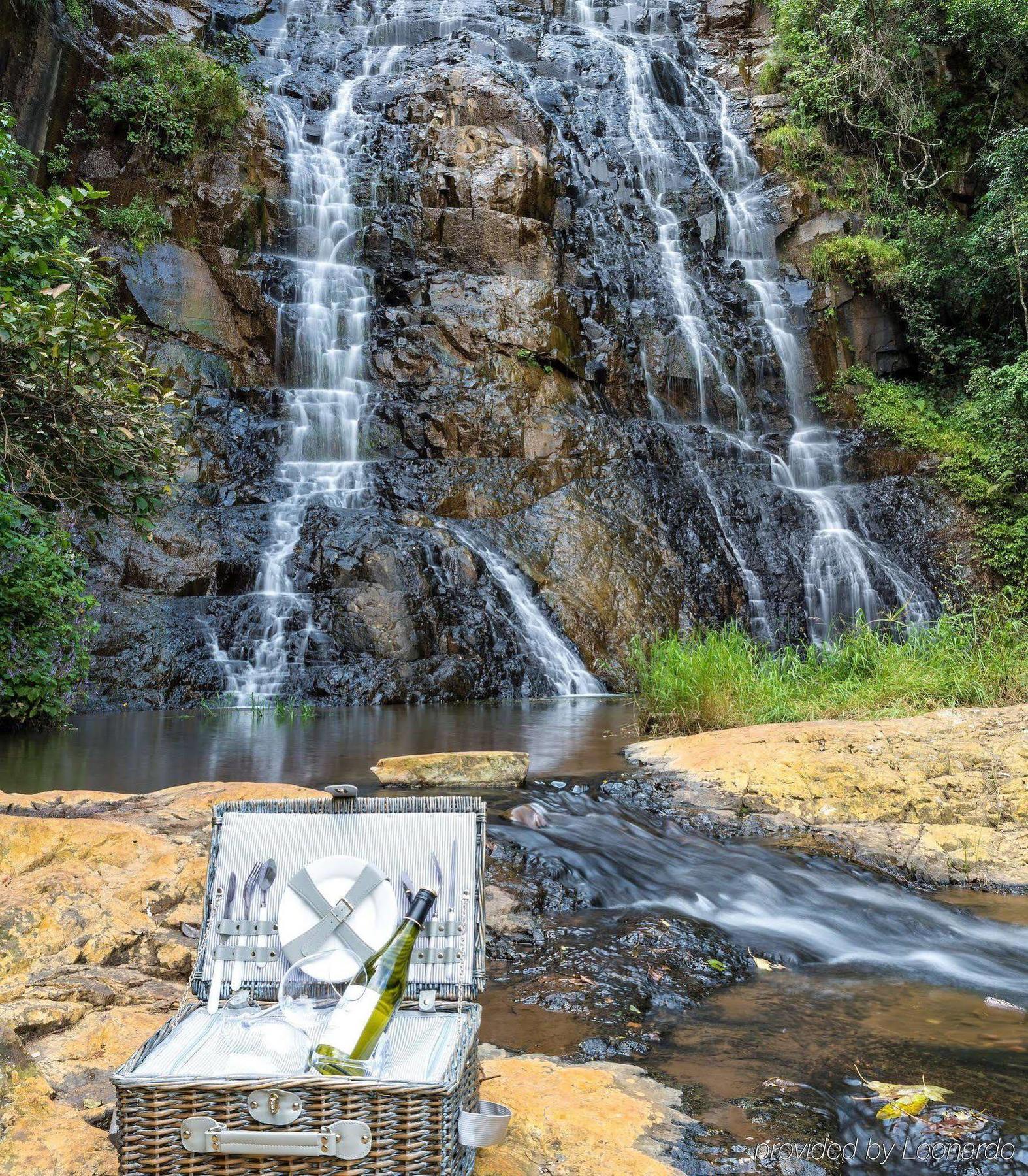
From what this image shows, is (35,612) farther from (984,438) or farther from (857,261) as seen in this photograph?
(857,261)

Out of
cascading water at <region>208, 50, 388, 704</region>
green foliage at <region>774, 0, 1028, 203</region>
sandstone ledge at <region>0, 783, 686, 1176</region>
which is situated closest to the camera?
sandstone ledge at <region>0, 783, 686, 1176</region>

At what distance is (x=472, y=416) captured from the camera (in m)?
15.5

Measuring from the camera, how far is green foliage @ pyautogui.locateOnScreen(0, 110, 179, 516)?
17.4 ft

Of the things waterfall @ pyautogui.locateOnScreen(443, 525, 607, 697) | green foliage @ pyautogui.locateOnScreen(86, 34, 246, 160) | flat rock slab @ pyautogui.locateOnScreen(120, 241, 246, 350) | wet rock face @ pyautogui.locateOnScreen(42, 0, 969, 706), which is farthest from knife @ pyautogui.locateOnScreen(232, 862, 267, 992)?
green foliage @ pyautogui.locateOnScreen(86, 34, 246, 160)

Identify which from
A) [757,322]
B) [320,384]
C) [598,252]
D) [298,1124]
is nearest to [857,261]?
[757,322]

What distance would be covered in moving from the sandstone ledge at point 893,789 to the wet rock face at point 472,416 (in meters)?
6.32

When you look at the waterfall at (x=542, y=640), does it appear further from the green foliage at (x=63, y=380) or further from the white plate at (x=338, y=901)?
the white plate at (x=338, y=901)

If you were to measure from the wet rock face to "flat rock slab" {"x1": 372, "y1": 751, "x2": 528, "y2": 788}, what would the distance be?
18.6 feet

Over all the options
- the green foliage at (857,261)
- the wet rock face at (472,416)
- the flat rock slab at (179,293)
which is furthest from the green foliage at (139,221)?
the green foliage at (857,261)

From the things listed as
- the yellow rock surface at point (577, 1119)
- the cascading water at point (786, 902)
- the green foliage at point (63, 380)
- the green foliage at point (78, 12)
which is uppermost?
the green foliage at point (78, 12)

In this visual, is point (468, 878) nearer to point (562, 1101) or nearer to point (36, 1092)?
point (562, 1101)

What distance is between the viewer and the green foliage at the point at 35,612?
7.32 meters

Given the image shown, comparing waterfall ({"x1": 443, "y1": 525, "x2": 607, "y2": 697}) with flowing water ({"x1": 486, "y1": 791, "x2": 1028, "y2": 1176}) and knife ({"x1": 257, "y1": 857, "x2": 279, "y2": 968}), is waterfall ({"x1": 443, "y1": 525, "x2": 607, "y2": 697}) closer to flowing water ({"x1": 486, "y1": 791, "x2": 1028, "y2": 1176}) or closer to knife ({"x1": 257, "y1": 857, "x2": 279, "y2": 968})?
flowing water ({"x1": 486, "y1": 791, "x2": 1028, "y2": 1176})

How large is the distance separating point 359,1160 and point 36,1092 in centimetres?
101
